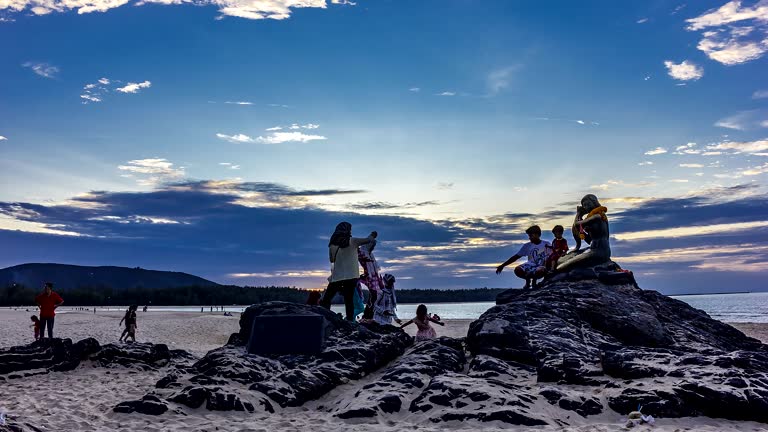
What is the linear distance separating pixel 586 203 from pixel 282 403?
8.23 metres

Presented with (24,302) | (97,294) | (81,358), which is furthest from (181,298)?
(81,358)

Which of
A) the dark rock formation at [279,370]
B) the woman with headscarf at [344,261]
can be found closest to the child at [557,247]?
the dark rock formation at [279,370]

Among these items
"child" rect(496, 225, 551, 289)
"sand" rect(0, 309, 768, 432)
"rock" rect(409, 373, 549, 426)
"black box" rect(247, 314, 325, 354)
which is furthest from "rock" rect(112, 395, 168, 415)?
"child" rect(496, 225, 551, 289)

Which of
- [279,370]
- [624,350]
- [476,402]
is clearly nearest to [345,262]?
[279,370]

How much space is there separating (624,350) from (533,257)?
438cm

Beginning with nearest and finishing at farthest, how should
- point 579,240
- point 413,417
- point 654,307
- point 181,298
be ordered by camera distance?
point 413,417
point 654,307
point 579,240
point 181,298

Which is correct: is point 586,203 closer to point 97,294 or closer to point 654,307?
point 654,307

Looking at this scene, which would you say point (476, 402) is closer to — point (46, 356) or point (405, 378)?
point (405, 378)

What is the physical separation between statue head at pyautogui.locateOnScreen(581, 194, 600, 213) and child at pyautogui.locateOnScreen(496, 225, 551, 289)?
46.5 inches

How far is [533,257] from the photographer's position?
1405 centimetres

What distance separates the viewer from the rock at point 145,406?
875 centimetres

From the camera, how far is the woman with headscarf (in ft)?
40.9

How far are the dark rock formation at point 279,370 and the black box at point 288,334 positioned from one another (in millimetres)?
175

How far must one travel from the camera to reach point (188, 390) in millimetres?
9242
